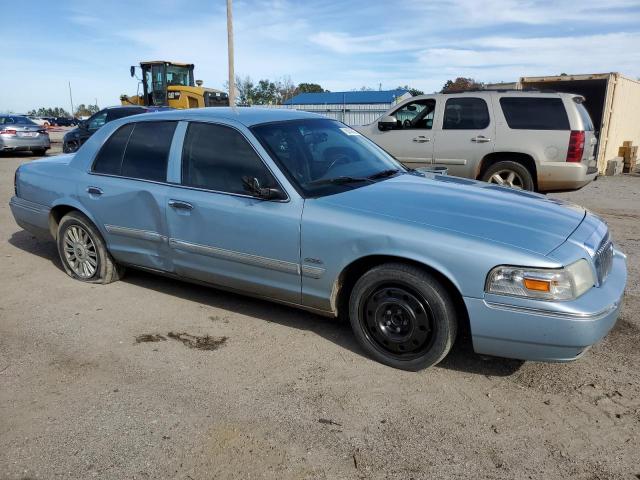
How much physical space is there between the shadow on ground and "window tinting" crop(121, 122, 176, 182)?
1.12 meters

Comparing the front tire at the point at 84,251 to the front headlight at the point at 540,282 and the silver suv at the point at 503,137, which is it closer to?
the front headlight at the point at 540,282

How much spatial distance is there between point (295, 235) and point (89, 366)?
5.37ft

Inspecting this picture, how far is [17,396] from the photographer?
3.18 m

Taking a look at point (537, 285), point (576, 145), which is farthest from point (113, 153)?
point (576, 145)

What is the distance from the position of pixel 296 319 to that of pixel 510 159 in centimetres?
537

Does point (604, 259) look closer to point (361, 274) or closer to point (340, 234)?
point (361, 274)

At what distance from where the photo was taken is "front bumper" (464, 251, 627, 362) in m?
2.86

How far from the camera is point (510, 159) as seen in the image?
322 inches

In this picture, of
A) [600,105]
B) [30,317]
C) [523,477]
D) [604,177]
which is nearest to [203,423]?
[523,477]

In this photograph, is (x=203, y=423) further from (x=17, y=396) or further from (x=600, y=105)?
(x=600, y=105)

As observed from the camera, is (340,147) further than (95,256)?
No

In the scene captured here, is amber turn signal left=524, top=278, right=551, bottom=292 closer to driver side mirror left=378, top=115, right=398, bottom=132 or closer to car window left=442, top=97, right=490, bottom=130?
car window left=442, top=97, right=490, bottom=130

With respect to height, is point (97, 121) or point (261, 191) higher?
point (97, 121)

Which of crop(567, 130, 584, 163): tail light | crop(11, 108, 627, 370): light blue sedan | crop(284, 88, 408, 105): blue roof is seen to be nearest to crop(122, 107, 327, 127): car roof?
crop(11, 108, 627, 370): light blue sedan
